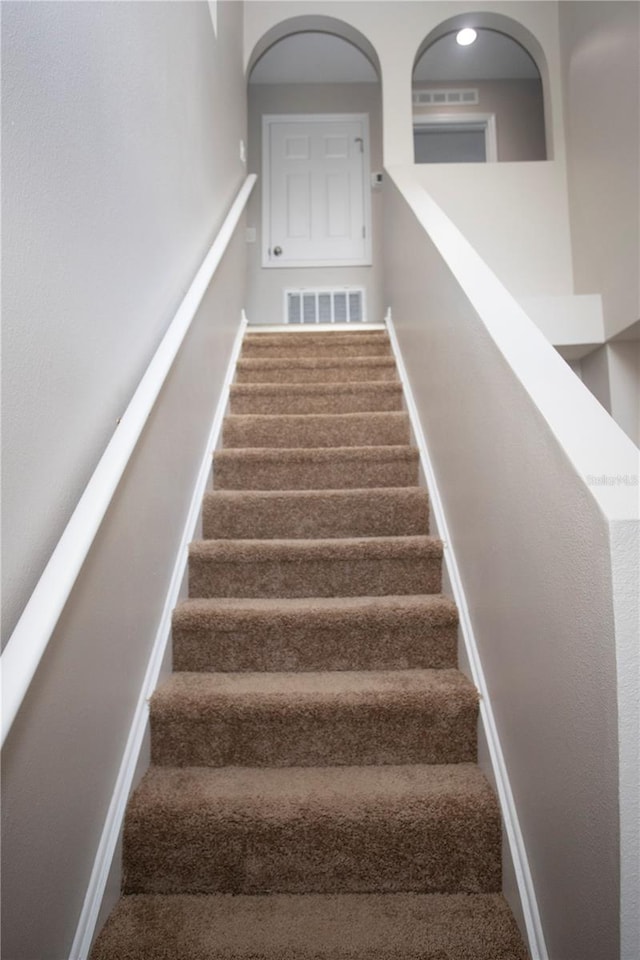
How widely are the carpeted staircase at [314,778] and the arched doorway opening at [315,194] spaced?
3461mm

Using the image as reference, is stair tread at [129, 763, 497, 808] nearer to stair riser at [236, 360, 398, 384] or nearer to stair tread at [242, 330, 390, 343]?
stair riser at [236, 360, 398, 384]

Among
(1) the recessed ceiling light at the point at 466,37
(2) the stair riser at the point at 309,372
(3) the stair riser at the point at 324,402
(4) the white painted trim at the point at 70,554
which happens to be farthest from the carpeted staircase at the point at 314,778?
(1) the recessed ceiling light at the point at 466,37

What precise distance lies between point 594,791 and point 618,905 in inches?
5.5

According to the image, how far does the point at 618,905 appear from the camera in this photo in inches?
31.7

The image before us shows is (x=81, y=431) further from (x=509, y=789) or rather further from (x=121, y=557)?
(x=509, y=789)

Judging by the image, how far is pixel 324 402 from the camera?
270cm

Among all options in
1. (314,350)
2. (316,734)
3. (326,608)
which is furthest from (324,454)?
(314,350)

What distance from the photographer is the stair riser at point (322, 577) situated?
180cm

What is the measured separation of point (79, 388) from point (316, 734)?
0.97 m

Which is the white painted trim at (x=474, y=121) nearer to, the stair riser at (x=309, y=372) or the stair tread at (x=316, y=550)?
the stair riser at (x=309, y=372)

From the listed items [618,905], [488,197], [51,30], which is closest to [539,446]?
[618,905]

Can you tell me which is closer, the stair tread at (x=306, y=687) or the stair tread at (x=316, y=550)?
the stair tread at (x=306, y=687)

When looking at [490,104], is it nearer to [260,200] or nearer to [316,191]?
[316,191]

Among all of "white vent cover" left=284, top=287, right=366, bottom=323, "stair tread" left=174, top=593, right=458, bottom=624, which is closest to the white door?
"white vent cover" left=284, top=287, right=366, bottom=323
